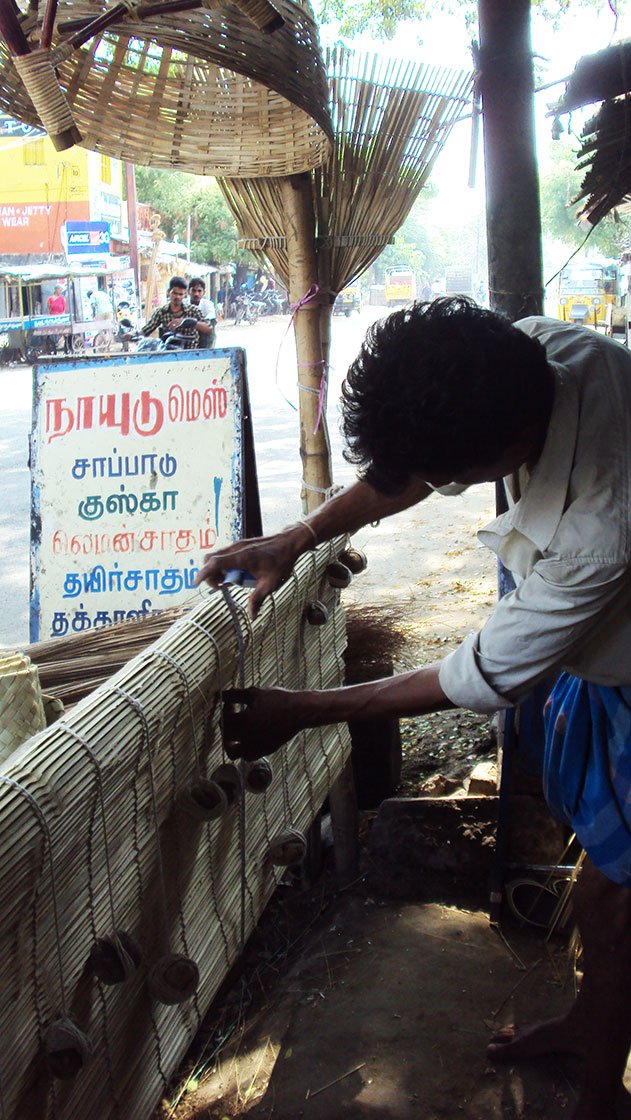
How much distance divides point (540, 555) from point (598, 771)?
421mm

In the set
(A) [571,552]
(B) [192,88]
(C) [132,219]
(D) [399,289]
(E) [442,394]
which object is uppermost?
(C) [132,219]

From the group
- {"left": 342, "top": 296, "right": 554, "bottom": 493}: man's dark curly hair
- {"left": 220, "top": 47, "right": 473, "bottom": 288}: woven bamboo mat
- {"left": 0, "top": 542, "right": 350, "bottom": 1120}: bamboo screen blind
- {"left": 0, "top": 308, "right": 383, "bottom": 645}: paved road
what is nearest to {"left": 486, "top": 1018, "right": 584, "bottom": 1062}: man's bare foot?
{"left": 0, "top": 542, "right": 350, "bottom": 1120}: bamboo screen blind

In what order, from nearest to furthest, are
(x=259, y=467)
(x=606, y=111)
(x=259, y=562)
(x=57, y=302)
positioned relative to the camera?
1. (x=259, y=562)
2. (x=606, y=111)
3. (x=259, y=467)
4. (x=57, y=302)

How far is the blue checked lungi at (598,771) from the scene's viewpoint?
1.81 metres

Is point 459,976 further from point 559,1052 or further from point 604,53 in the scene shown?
point 604,53

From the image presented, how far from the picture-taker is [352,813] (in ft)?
10.1

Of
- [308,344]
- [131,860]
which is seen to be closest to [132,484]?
[308,344]

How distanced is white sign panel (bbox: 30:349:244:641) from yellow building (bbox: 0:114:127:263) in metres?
25.0

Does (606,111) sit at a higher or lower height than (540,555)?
higher

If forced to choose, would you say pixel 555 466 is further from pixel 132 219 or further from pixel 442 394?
pixel 132 219

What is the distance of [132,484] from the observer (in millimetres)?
3650

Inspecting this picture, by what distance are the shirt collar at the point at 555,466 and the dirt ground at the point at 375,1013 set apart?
48.1 inches

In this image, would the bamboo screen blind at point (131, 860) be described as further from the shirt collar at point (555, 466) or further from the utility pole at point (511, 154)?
the utility pole at point (511, 154)

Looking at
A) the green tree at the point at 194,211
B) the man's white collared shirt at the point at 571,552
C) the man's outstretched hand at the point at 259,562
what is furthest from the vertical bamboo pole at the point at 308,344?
the green tree at the point at 194,211
